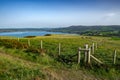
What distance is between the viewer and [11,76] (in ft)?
42.3

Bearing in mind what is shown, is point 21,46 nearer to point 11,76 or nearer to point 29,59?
point 29,59

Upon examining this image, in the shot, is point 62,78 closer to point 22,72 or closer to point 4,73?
point 22,72

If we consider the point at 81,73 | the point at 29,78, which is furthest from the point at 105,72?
the point at 29,78

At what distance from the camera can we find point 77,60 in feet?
59.4

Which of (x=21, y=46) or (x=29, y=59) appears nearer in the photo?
(x=29, y=59)

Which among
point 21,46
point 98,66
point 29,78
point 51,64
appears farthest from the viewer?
point 21,46

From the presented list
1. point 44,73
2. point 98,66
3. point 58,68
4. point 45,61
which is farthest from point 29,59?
point 98,66

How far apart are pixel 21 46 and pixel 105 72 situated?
45.7 ft

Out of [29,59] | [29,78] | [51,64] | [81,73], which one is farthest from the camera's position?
[29,59]

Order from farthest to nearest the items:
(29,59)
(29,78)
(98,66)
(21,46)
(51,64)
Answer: (21,46)
(29,59)
(51,64)
(98,66)
(29,78)

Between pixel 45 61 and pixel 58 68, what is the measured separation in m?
2.65

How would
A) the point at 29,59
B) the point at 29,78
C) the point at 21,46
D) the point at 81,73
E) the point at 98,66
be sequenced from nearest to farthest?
1. the point at 29,78
2. the point at 81,73
3. the point at 98,66
4. the point at 29,59
5. the point at 21,46

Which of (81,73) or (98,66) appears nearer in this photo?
(81,73)

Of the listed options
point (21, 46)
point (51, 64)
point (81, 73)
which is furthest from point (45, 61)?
point (21, 46)
